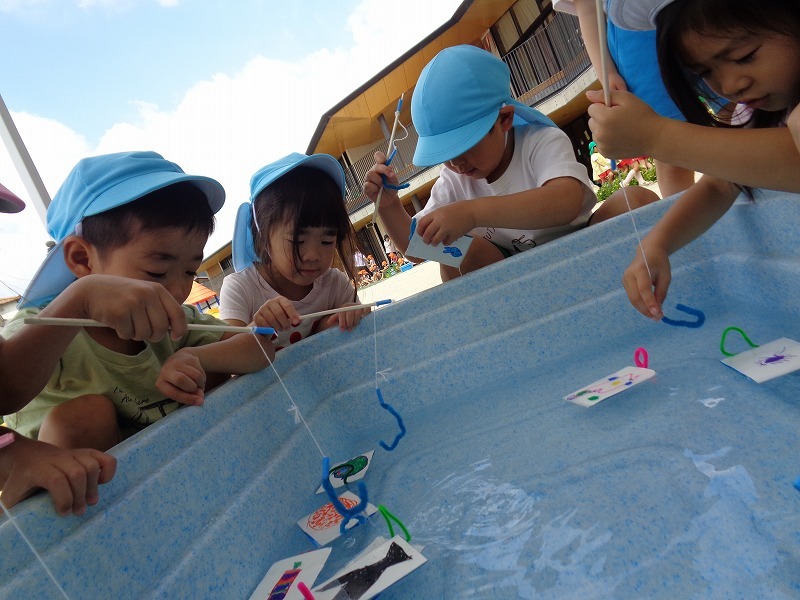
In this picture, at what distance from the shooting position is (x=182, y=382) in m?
0.89

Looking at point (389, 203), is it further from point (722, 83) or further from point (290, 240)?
point (722, 83)

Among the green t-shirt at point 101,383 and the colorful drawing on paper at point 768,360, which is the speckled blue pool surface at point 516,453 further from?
the green t-shirt at point 101,383

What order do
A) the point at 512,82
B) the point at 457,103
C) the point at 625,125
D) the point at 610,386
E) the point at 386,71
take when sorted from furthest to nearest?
the point at 386,71 < the point at 512,82 < the point at 457,103 < the point at 610,386 < the point at 625,125

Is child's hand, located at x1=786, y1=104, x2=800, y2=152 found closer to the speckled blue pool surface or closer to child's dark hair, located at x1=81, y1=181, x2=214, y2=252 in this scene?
the speckled blue pool surface

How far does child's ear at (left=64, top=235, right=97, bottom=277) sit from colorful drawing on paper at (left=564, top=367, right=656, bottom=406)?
906 mm

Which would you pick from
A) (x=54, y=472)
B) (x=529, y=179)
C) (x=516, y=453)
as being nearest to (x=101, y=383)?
(x=54, y=472)

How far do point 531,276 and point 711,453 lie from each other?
0.60 m

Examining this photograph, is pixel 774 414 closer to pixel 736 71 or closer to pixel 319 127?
pixel 736 71

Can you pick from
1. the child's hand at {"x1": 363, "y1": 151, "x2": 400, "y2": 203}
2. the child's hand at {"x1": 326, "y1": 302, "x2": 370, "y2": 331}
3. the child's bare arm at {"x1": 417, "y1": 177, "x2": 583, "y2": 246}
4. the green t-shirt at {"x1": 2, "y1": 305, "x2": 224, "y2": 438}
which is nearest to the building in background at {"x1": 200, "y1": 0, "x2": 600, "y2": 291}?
the child's hand at {"x1": 363, "y1": 151, "x2": 400, "y2": 203}

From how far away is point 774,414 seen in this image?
0.67m

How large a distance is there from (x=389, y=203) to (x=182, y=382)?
85 centimetres

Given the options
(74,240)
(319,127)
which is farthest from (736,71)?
(319,127)

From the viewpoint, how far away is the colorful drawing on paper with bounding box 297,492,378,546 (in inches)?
31.4

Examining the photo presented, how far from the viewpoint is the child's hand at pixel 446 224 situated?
3.96ft
